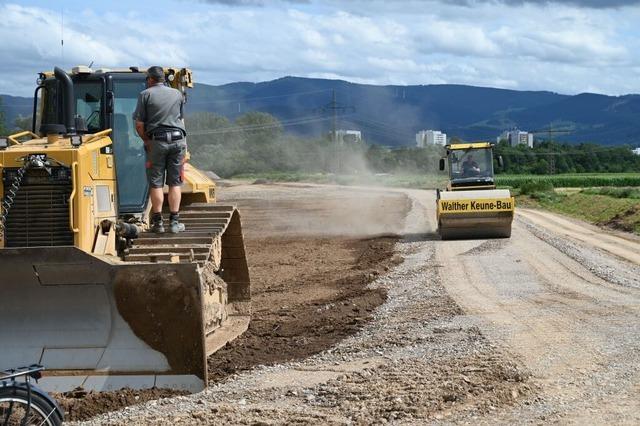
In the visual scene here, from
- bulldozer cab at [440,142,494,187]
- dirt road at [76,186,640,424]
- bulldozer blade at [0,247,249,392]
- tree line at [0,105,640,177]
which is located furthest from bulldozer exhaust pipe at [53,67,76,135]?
tree line at [0,105,640,177]

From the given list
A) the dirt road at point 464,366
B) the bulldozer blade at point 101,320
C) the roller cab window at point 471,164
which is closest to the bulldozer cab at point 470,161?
the roller cab window at point 471,164

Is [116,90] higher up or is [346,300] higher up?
[116,90]

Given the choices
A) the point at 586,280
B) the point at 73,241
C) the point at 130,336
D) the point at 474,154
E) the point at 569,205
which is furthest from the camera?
the point at 569,205

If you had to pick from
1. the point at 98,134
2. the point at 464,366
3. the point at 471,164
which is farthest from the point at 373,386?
the point at 471,164

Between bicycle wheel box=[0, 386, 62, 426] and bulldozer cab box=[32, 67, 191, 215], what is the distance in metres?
4.54

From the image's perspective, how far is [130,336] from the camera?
30.4 ft

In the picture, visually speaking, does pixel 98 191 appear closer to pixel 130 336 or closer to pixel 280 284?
pixel 130 336

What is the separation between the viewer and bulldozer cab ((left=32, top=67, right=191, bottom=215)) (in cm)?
1123

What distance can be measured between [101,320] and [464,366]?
139 inches

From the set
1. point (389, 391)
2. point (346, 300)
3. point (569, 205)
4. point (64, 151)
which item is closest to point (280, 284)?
point (346, 300)

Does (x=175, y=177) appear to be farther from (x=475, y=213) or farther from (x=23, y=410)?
(x=475, y=213)

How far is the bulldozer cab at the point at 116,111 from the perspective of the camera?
11227mm

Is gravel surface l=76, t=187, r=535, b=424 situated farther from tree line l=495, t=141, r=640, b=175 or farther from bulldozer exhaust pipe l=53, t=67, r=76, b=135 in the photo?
tree line l=495, t=141, r=640, b=175

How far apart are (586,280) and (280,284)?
5483 mm
